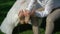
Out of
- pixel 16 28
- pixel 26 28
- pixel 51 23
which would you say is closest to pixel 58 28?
pixel 26 28

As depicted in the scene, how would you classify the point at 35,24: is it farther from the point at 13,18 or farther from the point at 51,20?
the point at 13,18

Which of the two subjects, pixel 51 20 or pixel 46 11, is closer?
pixel 51 20

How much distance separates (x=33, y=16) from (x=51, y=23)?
0.36 meters

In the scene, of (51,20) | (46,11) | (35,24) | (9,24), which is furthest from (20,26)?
(51,20)

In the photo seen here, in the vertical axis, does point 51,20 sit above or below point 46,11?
below

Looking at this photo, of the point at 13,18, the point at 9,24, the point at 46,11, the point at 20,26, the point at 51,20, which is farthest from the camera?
the point at 20,26

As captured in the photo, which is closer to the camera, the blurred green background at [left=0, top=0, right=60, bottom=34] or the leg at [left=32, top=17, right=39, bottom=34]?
the leg at [left=32, top=17, right=39, bottom=34]

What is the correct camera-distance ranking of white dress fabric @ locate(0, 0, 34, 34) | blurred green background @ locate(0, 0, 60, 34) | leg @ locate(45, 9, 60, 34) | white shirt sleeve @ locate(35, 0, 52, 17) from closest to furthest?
1. leg @ locate(45, 9, 60, 34)
2. white shirt sleeve @ locate(35, 0, 52, 17)
3. white dress fabric @ locate(0, 0, 34, 34)
4. blurred green background @ locate(0, 0, 60, 34)

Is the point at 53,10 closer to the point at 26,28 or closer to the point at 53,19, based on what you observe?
the point at 53,19

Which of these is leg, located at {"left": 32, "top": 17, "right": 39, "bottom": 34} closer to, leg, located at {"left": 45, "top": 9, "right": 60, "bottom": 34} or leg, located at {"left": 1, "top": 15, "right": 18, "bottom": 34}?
leg, located at {"left": 45, "top": 9, "right": 60, "bottom": 34}

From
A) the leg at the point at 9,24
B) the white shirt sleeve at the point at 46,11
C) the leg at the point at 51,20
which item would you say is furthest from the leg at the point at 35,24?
the leg at the point at 9,24

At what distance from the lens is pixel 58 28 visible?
19.7 ft

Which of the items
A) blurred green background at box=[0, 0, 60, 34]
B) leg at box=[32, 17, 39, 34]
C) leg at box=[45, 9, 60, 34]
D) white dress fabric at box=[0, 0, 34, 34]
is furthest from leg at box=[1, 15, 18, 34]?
leg at box=[45, 9, 60, 34]

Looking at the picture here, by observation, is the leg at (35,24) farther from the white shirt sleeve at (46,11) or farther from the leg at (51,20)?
the leg at (51,20)
